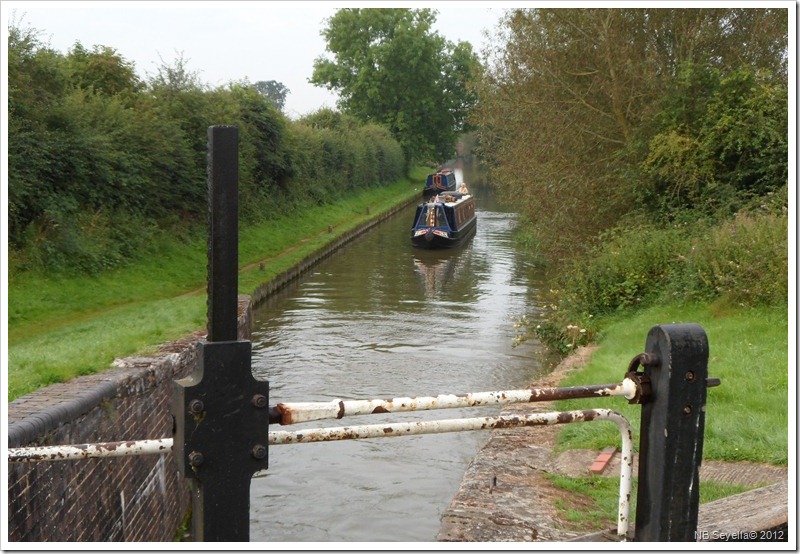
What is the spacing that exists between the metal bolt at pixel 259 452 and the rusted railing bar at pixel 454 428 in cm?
5

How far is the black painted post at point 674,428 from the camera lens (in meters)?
2.35

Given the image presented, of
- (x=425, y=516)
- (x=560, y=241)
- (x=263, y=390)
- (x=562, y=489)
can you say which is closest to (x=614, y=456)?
(x=562, y=489)

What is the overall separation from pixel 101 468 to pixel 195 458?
4386 mm

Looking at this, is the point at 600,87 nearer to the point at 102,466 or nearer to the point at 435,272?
the point at 435,272

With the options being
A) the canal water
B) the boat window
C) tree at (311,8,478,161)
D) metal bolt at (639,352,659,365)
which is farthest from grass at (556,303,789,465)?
tree at (311,8,478,161)

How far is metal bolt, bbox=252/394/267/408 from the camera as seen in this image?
85.5 inches

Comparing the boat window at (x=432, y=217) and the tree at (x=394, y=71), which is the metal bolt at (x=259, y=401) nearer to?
the boat window at (x=432, y=217)

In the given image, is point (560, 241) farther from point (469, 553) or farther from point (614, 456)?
point (469, 553)

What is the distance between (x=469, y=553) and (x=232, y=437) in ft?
2.26

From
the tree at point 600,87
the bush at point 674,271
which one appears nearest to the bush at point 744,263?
the bush at point 674,271

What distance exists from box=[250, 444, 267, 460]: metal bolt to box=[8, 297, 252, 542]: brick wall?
2.98 meters

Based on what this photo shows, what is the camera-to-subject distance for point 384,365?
14.4 meters

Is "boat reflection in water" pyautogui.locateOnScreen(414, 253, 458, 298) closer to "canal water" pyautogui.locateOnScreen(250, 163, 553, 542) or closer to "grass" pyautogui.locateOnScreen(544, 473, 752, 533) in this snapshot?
"canal water" pyautogui.locateOnScreen(250, 163, 553, 542)

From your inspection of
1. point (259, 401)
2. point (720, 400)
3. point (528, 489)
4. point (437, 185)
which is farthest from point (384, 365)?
point (437, 185)
